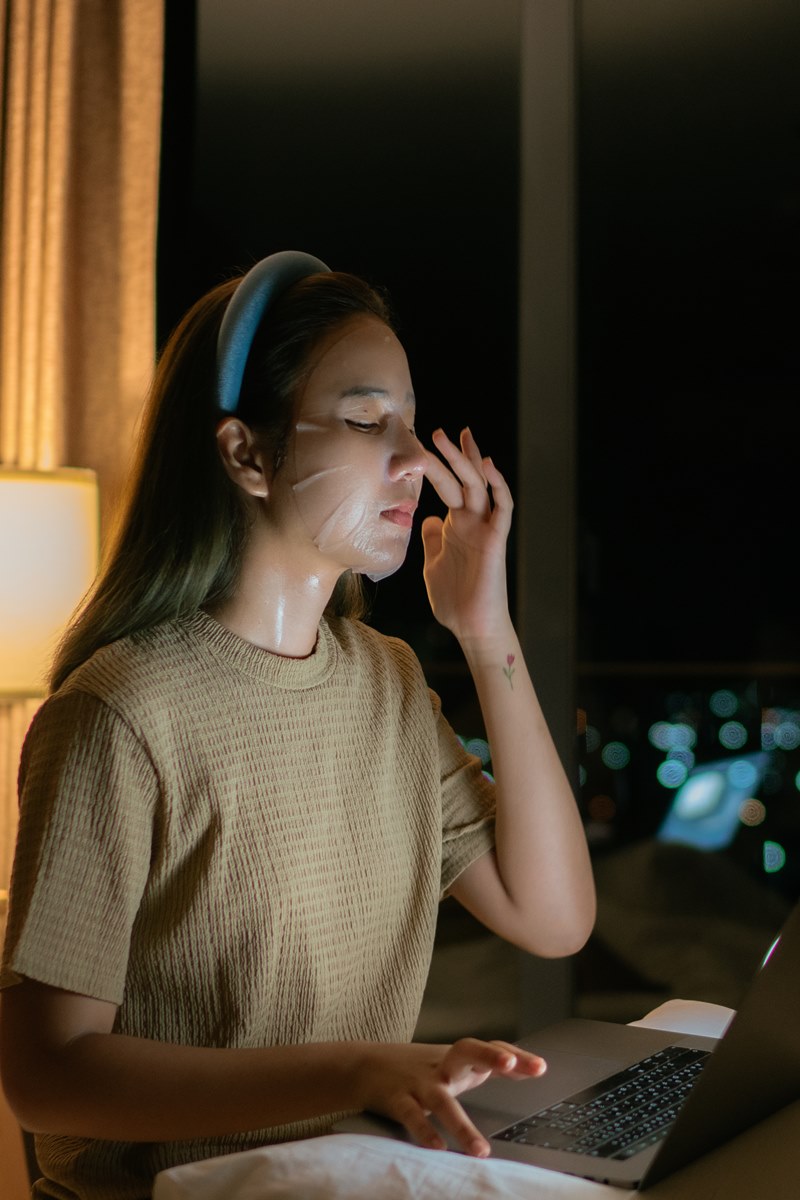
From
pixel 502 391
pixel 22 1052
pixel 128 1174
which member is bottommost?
pixel 128 1174

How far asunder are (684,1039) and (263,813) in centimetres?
40

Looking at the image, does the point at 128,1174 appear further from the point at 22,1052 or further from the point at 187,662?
the point at 187,662

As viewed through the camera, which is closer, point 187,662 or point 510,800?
point 187,662

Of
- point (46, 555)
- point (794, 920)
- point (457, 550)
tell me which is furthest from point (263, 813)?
point (46, 555)

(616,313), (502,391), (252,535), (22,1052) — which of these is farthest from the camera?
(616,313)

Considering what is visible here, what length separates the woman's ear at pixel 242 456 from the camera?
4.00 ft

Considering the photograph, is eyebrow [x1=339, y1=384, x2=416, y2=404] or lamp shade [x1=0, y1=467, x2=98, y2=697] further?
lamp shade [x1=0, y1=467, x2=98, y2=697]

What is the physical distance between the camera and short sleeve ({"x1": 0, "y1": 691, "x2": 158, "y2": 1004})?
39.4 inches

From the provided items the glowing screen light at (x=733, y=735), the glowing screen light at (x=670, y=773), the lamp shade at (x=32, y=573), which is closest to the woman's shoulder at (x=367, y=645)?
the lamp shade at (x=32, y=573)

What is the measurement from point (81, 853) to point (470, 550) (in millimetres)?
530

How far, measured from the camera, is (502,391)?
313 cm

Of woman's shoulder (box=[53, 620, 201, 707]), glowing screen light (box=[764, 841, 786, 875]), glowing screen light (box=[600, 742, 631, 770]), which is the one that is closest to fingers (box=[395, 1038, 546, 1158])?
woman's shoulder (box=[53, 620, 201, 707])

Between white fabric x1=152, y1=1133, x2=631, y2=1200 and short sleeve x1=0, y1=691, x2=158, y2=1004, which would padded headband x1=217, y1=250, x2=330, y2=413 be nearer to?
short sleeve x1=0, y1=691, x2=158, y2=1004

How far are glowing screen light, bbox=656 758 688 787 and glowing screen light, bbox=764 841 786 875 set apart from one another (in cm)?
41
